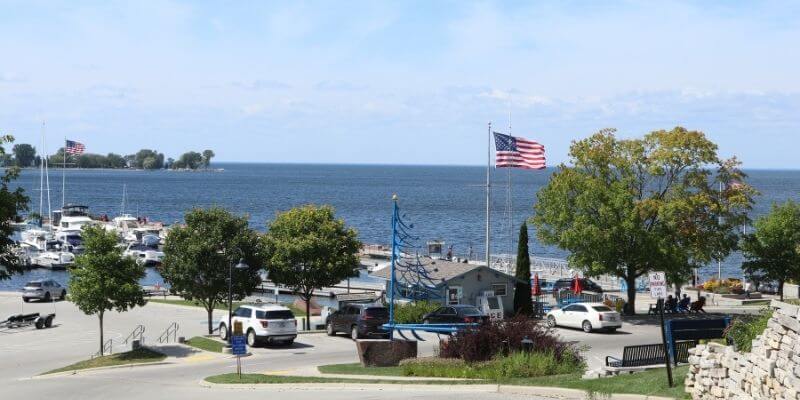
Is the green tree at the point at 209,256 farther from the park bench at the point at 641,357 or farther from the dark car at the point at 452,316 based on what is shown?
the park bench at the point at 641,357

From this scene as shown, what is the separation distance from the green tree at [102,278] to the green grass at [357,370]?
374 inches

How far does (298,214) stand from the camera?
41.0 meters

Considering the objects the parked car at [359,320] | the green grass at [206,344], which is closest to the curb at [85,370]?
the green grass at [206,344]

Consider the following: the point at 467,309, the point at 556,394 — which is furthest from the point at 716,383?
the point at 467,309

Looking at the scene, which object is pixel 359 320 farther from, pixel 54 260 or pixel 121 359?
pixel 54 260

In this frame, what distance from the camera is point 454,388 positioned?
22172mm

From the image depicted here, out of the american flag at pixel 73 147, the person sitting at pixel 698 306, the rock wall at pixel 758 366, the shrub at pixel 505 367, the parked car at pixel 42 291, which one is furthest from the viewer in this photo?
the american flag at pixel 73 147

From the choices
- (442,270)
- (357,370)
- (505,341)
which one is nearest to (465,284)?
(442,270)

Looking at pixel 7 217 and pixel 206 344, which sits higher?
pixel 7 217

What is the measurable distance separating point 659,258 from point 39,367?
2524cm

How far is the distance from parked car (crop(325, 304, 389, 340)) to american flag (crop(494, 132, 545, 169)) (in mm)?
13806

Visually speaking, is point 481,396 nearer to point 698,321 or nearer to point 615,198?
point 698,321

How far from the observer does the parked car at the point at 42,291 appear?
5469 cm

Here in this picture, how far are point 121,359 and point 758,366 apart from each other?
22.6 meters
